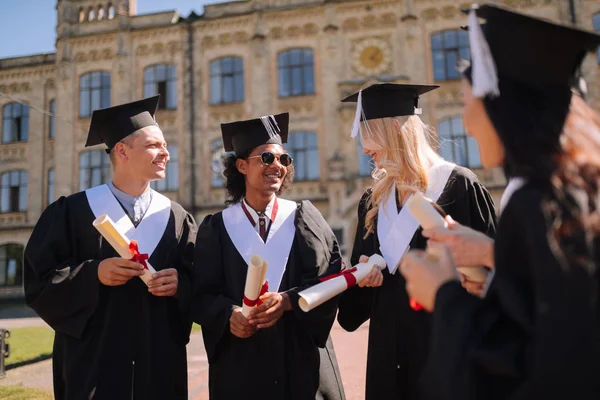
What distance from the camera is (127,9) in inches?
930

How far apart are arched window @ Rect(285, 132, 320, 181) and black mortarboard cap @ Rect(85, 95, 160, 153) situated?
1731cm

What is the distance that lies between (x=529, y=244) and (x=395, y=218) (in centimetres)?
173

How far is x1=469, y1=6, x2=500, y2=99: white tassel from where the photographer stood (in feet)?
5.29

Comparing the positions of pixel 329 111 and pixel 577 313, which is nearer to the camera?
pixel 577 313

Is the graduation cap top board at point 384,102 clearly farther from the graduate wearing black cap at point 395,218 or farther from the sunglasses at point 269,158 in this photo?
the sunglasses at point 269,158

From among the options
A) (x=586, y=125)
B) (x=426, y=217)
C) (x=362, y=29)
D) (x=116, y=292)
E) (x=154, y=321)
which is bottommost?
(x=154, y=321)

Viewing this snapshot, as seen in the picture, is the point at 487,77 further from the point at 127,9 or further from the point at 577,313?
the point at 127,9

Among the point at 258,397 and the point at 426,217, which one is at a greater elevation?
the point at 426,217

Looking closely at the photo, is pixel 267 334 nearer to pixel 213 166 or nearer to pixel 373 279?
pixel 373 279

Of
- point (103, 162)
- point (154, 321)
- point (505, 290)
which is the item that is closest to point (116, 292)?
point (154, 321)

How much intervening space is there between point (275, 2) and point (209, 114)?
5989 mm

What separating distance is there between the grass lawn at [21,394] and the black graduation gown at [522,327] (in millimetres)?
5790

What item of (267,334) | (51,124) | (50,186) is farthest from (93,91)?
(267,334)

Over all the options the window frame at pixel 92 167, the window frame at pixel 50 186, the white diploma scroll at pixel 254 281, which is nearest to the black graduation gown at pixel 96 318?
the white diploma scroll at pixel 254 281
